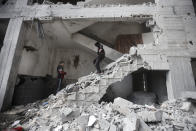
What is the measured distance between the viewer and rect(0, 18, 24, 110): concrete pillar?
15.1 ft

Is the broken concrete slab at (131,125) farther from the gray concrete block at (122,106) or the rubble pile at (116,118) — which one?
the gray concrete block at (122,106)

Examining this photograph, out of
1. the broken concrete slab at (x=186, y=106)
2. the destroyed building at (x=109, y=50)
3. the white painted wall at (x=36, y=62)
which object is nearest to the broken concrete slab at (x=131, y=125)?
the destroyed building at (x=109, y=50)

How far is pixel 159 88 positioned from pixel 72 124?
4.34 metres

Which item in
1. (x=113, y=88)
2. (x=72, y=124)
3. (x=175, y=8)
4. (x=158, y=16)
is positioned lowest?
(x=72, y=124)

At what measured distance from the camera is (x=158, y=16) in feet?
16.1

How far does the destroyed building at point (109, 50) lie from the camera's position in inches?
166

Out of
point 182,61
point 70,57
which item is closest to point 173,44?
point 182,61

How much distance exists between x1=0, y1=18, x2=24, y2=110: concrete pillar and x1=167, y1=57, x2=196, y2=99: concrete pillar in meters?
6.66

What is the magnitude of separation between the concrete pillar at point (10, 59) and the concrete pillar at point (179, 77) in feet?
21.9

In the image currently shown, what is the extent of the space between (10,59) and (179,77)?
7135 millimetres

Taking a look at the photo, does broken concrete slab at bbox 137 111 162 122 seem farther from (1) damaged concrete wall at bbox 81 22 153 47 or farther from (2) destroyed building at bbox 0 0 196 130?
(1) damaged concrete wall at bbox 81 22 153 47

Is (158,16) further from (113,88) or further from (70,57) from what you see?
(70,57)

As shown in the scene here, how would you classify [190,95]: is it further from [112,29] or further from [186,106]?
[112,29]

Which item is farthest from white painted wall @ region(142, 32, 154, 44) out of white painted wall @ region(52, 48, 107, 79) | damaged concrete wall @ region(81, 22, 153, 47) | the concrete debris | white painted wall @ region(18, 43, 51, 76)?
white painted wall @ region(18, 43, 51, 76)
